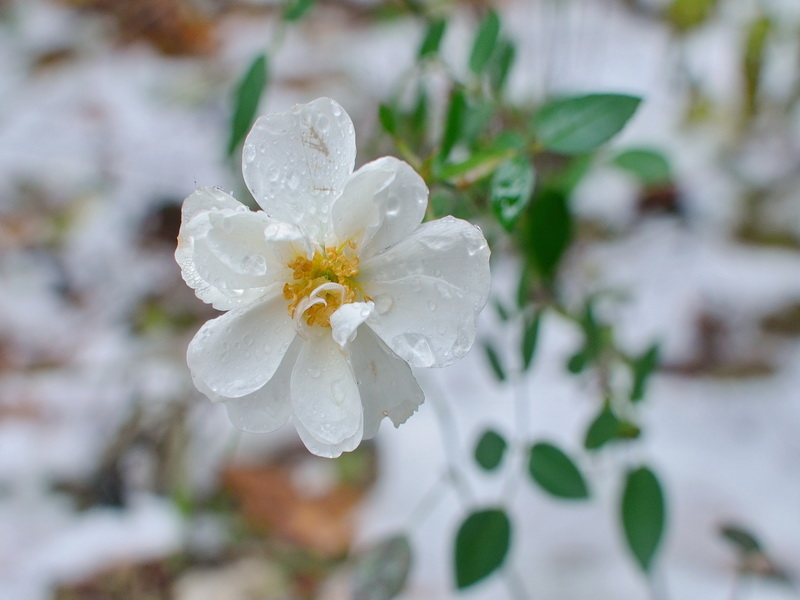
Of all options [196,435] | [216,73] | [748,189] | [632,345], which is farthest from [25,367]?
Result: [748,189]

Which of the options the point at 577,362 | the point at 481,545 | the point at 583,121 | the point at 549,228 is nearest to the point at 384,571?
the point at 481,545

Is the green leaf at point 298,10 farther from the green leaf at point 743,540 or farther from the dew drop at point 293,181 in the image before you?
the green leaf at point 743,540

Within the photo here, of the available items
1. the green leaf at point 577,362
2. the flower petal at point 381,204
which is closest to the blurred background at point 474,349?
the green leaf at point 577,362

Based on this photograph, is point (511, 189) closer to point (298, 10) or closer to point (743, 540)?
point (298, 10)

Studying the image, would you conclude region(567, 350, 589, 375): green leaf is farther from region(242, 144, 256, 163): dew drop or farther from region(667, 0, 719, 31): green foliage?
region(667, 0, 719, 31): green foliage

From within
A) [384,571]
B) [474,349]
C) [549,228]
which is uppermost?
[549,228]

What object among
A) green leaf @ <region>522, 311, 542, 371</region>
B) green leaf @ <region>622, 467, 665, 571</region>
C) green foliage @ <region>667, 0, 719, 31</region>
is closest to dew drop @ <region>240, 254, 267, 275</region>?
green leaf @ <region>522, 311, 542, 371</region>

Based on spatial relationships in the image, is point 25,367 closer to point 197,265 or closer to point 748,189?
point 197,265
